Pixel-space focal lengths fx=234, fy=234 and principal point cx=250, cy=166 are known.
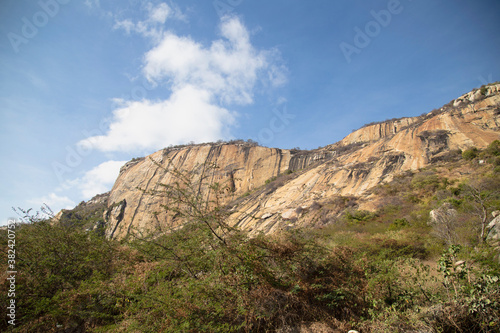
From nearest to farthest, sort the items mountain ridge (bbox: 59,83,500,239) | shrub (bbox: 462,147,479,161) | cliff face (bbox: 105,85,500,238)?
shrub (bbox: 462,147,479,161) < mountain ridge (bbox: 59,83,500,239) < cliff face (bbox: 105,85,500,238)

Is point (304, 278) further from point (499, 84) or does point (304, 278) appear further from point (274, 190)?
point (499, 84)

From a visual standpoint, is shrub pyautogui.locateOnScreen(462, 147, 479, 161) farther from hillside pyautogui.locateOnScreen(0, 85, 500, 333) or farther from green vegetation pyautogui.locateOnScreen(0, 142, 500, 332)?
green vegetation pyautogui.locateOnScreen(0, 142, 500, 332)

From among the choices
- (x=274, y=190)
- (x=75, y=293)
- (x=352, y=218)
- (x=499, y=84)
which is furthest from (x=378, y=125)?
(x=75, y=293)

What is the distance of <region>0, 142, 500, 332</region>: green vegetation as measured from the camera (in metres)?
3.97

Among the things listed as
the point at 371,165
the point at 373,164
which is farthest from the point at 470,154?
the point at 371,165

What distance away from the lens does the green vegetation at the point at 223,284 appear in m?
3.97

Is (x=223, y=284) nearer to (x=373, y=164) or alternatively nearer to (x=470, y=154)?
(x=373, y=164)

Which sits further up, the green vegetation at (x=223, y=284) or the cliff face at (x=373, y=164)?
the cliff face at (x=373, y=164)

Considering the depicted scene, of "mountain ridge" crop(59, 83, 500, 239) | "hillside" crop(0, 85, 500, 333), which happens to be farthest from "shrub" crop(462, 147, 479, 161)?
"hillside" crop(0, 85, 500, 333)

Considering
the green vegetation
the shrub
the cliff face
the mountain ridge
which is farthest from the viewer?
the cliff face

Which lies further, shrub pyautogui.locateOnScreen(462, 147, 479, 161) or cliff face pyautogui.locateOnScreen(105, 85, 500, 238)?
cliff face pyautogui.locateOnScreen(105, 85, 500, 238)

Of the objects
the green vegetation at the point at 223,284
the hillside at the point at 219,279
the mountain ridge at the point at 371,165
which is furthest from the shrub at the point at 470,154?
the green vegetation at the point at 223,284

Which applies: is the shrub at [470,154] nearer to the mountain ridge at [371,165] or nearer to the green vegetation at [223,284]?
the mountain ridge at [371,165]

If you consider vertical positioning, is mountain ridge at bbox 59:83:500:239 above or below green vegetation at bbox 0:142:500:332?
above
